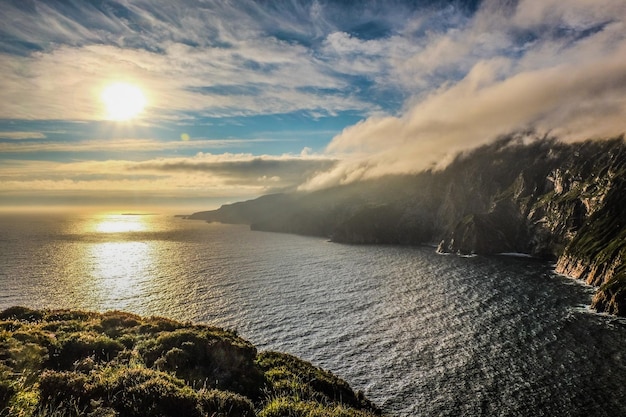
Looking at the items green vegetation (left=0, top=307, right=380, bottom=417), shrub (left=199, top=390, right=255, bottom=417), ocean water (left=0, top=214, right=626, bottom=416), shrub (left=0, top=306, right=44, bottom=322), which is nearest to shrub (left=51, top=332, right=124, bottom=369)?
green vegetation (left=0, top=307, right=380, bottom=417)

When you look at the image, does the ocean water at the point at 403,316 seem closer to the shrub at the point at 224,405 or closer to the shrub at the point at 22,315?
the shrub at the point at 224,405

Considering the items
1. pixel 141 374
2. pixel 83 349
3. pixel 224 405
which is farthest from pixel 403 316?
pixel 141 374

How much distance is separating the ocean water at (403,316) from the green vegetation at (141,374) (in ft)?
65.8

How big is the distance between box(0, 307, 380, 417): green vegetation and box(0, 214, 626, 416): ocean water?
20.1 m

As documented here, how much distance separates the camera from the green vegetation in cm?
1986

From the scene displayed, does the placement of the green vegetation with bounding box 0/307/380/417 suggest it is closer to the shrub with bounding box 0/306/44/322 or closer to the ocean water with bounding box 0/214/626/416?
the shrub with bounding box 0/306/44/322

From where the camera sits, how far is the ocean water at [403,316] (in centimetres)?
5366

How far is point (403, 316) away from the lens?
290 ft

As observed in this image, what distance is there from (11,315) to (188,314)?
42363 mm

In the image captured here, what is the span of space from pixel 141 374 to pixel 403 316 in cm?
7434

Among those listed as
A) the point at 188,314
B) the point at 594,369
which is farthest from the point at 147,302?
the point at 594,369

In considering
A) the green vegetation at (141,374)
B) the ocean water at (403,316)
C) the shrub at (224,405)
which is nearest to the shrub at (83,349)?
the green vegetation at (141,374)

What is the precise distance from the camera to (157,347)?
3681 cm

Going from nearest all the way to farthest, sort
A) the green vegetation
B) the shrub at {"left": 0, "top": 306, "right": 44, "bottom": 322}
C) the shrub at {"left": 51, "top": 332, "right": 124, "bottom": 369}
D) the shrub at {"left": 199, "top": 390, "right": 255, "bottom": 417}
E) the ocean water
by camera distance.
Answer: the green vegetation → the shrub at {"left": 199, "top": 390, "right": 255, "bottom": 417} → the shrub at {"left": 51, "top": 332, "right": 124, "bottom": 369} → the shrub at {"left": 0, "top": 306, "right": 44, "bottom": 322} → the ocean water
